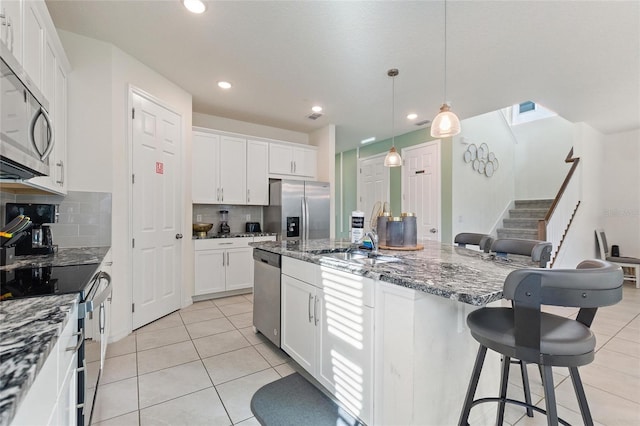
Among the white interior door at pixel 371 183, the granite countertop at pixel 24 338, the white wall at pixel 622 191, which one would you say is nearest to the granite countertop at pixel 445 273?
the granite countertop at pixel 24 338

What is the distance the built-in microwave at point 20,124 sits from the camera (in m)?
1.04

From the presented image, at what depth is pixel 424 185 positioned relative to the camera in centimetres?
511

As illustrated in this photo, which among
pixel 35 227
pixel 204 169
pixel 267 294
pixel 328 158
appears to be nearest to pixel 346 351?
pixel 267 294

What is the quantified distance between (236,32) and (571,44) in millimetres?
2929

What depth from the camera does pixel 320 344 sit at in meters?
1.86

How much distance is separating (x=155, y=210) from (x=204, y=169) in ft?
3.66

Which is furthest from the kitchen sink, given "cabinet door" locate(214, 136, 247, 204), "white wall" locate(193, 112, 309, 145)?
"white wall" locate(193, 112, 309, 145)

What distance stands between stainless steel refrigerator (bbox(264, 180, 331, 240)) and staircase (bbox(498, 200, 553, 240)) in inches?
144

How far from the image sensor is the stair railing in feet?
13.9

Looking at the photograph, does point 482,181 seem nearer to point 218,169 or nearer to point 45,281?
point 218,169

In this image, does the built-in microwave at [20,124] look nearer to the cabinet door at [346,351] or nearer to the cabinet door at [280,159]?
the cabinet door at [346,351]

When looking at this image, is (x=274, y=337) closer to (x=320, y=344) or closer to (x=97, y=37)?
(x=320, y=344)

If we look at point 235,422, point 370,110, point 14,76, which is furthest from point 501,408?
point 370,110

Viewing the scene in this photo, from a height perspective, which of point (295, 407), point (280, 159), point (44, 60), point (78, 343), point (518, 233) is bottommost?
point (295, 407)
